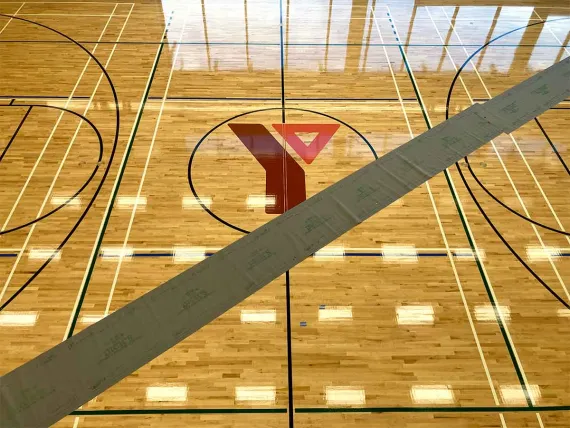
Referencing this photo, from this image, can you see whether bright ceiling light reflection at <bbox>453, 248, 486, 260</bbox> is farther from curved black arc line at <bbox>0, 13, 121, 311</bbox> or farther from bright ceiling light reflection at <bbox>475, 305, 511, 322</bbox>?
curved black arc line at <bbox>0, 13, 121, 311</bbox>

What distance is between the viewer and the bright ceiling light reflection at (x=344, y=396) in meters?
4.41

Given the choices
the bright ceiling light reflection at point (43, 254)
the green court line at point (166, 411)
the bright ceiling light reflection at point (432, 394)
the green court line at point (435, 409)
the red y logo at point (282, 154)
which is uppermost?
the red y logo at point (282, 154)

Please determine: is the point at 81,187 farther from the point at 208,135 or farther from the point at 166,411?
the point at 166,411

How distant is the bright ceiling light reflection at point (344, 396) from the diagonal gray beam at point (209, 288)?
4.66 ft

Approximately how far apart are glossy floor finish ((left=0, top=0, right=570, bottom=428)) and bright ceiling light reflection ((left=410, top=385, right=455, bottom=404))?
14 mm

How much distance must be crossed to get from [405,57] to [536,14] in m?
3.81

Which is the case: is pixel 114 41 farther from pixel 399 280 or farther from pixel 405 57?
pixel 399 280

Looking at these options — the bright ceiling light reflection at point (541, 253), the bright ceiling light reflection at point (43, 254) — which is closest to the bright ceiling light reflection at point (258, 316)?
the bright ceiling light reflection at point (43, 254)

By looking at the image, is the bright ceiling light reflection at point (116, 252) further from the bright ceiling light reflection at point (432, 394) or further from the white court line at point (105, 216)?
the bright ceiling light reflection at point (432, 394)

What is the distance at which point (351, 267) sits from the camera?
5480 millimetres

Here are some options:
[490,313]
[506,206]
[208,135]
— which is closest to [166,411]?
[490,313]

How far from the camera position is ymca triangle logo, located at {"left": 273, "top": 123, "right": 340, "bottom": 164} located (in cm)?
680

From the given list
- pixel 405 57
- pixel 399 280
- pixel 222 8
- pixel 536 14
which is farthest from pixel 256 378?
pixel 536 14

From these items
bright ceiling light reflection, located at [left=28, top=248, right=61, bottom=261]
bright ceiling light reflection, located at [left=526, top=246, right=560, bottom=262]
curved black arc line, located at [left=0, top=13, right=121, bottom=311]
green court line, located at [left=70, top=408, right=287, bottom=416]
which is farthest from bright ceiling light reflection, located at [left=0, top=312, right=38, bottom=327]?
bright ceiling light reflection, located at [left=526, top=246, right=560, bottom=262]
